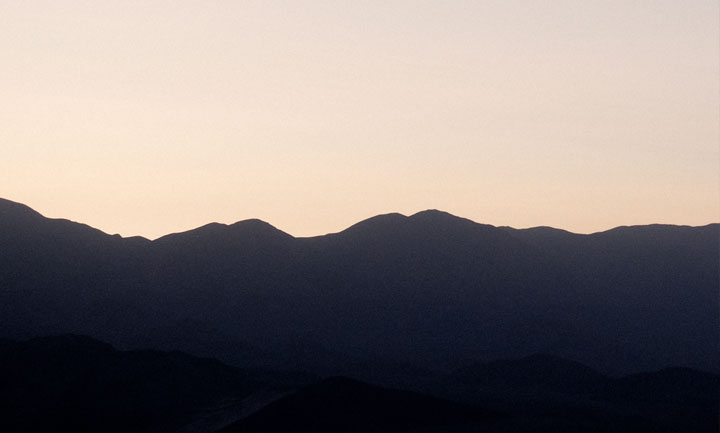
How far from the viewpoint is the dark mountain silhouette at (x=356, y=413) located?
42.8 meters

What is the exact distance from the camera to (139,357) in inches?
2751

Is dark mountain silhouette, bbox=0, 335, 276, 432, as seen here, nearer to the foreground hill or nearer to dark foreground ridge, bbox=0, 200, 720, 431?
the foreground hill

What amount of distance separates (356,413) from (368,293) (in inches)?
4053

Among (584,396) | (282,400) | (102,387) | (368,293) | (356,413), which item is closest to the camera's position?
(356,413)

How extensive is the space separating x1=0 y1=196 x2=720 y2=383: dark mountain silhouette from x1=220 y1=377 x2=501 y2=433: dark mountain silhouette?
211ft

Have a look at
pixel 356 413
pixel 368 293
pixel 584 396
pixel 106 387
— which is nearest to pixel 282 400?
pixel 356 413

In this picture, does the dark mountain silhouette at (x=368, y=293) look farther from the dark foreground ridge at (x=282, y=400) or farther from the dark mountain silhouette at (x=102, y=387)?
the dark mountain silhouette at (x=102, y=387)

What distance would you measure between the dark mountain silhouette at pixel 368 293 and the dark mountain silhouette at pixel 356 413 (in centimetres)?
6426

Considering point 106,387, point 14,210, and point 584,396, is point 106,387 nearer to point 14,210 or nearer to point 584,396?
point 584,396

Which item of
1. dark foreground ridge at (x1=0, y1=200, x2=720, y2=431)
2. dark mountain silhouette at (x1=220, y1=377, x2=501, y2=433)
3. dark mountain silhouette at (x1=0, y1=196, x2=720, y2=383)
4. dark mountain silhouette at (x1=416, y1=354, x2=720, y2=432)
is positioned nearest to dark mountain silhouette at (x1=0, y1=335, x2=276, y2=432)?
dark mountain silhouette at (x1=220, y1=377, x2=501, y2=433)

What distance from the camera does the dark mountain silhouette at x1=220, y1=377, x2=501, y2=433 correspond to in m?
42.8

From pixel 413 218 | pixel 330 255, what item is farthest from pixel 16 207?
pixel 413 218

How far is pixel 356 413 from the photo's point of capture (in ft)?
145

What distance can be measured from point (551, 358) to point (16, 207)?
80069 millimetres
